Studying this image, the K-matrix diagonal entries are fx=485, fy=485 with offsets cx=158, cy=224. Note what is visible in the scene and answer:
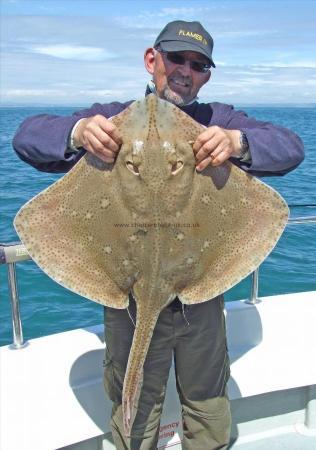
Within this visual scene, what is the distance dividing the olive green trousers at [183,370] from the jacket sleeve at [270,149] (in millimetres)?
776

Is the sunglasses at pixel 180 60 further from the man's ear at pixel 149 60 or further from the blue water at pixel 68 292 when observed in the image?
the blue water at pixel 68 292

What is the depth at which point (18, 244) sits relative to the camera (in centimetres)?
289

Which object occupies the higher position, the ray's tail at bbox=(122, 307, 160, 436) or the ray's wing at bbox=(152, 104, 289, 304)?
the ray's wing at bbox=(152, 104, 289, 304)

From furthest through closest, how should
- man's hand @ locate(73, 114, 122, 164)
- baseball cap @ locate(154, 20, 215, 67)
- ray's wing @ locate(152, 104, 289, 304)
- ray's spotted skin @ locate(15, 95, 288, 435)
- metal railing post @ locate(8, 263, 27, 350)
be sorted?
1. metal railing post @ locate(8, 263, 27, 350)
2. baseball cap @ locate(154, 20, 215, 67)
3. ray's wing @ locate(152, 104, 289, 304)
4. ray's spotted skin @ locate(15, 95, 288, 435)
5. man's hand @ locate(73, 114, 122, 164)

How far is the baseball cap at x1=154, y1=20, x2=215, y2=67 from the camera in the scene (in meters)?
2.46

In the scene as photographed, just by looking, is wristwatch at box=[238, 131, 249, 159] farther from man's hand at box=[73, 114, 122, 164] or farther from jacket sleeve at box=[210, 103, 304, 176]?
man's hand at box=[73, 114, 122, 164]

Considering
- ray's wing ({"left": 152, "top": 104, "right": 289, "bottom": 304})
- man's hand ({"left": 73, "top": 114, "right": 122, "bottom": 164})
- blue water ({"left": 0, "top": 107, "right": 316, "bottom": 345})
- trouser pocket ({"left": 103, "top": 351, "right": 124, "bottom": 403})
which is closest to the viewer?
man's hand ({"left": 73, "top": 114, "right": 122, "bottom": 164})

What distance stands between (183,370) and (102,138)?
1434 mm

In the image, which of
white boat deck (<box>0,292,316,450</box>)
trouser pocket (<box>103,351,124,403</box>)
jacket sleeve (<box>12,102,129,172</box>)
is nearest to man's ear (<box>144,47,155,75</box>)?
jacket sleeve (<box>12,102,129,172</box>)

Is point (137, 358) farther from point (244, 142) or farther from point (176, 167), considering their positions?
point (244, 142)

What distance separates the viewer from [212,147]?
7.02 ft

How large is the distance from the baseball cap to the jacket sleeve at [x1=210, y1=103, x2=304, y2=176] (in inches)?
18.3

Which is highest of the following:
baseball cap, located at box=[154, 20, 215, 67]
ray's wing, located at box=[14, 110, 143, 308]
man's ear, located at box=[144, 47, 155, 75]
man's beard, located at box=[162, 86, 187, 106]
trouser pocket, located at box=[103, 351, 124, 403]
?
baseball cap, located at box=[154, 20, 215, 67]

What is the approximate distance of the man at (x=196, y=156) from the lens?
234 centimetres
